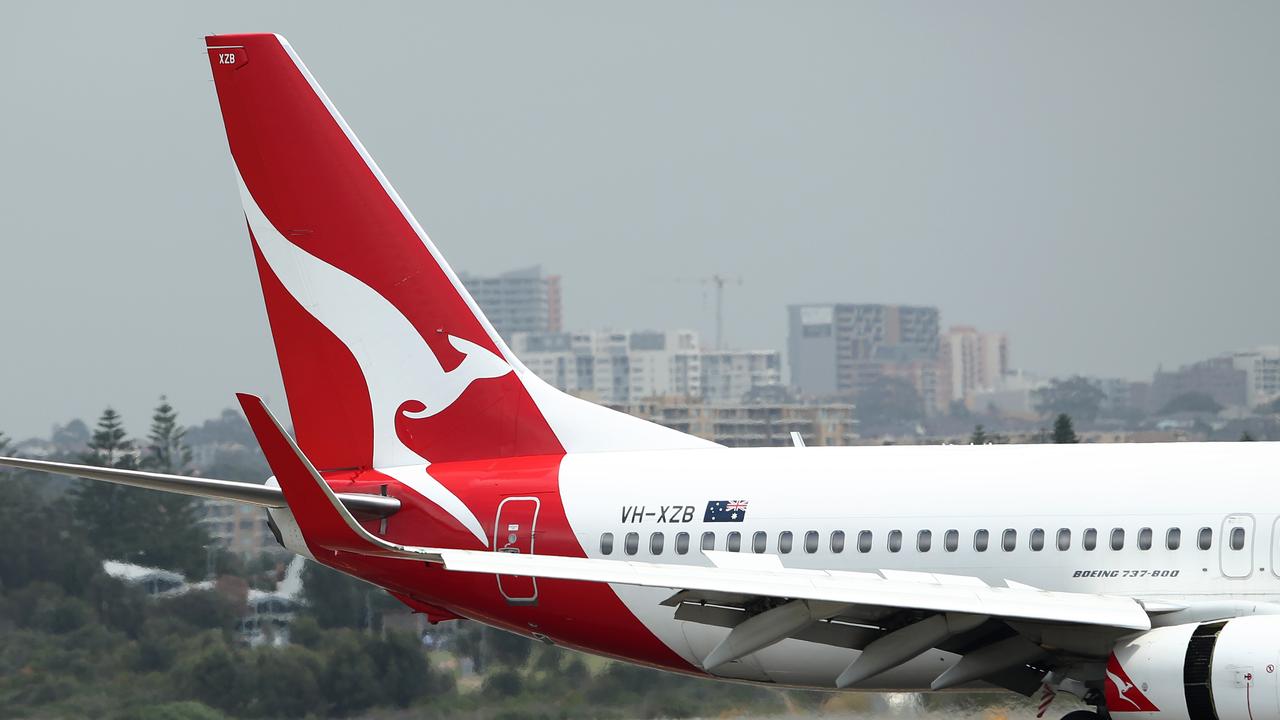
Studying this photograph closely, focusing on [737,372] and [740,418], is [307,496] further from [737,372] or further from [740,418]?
[737,372]

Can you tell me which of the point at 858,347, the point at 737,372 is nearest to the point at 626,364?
the point at 737,372

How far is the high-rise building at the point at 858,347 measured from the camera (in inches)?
6432

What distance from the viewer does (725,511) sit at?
1631 cm

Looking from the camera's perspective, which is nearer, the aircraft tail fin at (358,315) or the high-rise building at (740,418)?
the aircraft tail fin at (358,315)

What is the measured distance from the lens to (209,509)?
92.5 ft

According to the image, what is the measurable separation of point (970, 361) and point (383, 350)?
15218cm

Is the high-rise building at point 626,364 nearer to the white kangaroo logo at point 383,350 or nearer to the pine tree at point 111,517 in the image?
the pine tree at point 111,517

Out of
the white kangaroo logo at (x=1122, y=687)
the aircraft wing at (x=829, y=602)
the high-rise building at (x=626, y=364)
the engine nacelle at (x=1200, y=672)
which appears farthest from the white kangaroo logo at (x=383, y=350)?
the high-rise building at (x=626, y=364)

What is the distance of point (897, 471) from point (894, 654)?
221 centimetres

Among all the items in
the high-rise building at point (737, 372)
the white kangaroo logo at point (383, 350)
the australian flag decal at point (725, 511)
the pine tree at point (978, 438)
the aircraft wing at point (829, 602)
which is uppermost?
the high-rise building at point (737, 372)

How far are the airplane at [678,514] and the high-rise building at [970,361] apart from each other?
145 m

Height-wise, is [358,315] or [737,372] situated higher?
[737,372]

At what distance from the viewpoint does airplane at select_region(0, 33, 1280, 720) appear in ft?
44.8

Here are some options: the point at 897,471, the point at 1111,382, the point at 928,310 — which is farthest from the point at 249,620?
the point at 928,310
